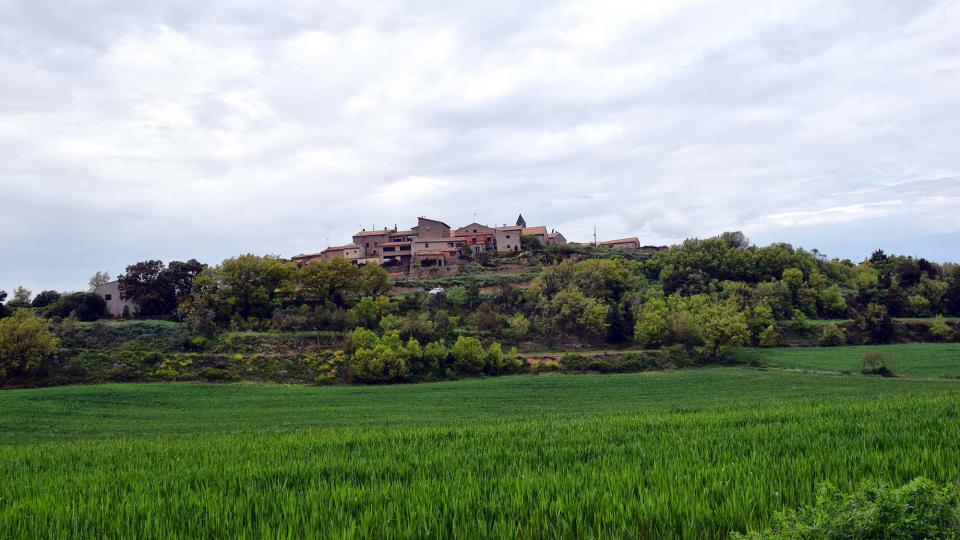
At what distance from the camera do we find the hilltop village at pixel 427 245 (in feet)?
328

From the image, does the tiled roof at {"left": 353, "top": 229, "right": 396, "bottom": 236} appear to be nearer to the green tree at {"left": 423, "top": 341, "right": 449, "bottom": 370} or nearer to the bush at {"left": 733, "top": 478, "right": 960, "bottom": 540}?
the green tree at {"left": 423, "top": 341, "right": 449, "bottom": 370}

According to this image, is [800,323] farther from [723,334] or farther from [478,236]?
[478,236]

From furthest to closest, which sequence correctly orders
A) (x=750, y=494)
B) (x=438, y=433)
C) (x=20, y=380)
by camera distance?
(x=20, y=380) → (x=438, y=433) → (x=750, y=494)

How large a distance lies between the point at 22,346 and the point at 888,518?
55920mm

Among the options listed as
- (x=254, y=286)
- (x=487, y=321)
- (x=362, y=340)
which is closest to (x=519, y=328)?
(x=487, y=321)

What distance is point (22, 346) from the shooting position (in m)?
45.1

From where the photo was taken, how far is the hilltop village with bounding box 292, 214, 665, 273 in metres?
99.9

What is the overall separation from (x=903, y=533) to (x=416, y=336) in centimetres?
5364

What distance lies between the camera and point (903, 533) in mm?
4539

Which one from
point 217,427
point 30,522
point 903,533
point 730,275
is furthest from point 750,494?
point 730,275

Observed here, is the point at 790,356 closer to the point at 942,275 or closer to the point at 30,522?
the point at 942,275

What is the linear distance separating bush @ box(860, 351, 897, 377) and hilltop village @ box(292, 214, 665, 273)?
62458 mm

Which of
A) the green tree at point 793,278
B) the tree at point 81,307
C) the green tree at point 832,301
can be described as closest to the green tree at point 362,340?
the tree at point 81,307

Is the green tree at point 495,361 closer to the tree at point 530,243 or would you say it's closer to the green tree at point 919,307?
the green tree at point 919,307
